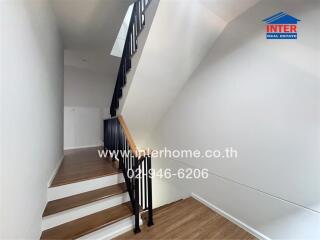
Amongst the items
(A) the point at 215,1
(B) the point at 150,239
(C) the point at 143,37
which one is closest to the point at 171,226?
(B) the point at 150,239

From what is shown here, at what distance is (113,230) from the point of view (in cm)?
169

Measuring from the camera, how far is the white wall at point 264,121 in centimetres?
138

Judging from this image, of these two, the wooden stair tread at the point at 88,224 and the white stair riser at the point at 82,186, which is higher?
the white stair riser at the point at 82,186

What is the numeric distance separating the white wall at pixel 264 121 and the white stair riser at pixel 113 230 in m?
1.30

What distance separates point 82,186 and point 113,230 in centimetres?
71

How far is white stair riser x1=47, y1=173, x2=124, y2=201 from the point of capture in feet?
5.98

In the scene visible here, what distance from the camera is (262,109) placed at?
5.61 ft

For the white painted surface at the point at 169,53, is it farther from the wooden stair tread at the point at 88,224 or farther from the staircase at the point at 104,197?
the wooden stair tread at the point at 88,224

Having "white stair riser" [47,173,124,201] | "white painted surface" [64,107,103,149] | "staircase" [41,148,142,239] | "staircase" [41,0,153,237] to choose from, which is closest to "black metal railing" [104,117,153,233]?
"staircase" [41,0,153,237]

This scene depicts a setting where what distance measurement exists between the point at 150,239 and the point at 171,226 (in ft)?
1.10

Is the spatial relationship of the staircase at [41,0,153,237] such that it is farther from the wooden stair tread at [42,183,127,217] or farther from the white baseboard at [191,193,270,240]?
the white baseboard at [191,193,270,240]

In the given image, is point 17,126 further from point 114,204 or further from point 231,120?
point 231,120

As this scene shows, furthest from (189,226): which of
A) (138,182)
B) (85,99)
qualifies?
(85,99)

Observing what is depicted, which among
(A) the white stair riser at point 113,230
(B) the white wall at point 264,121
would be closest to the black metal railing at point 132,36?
(B) the white wall at point 264,121
